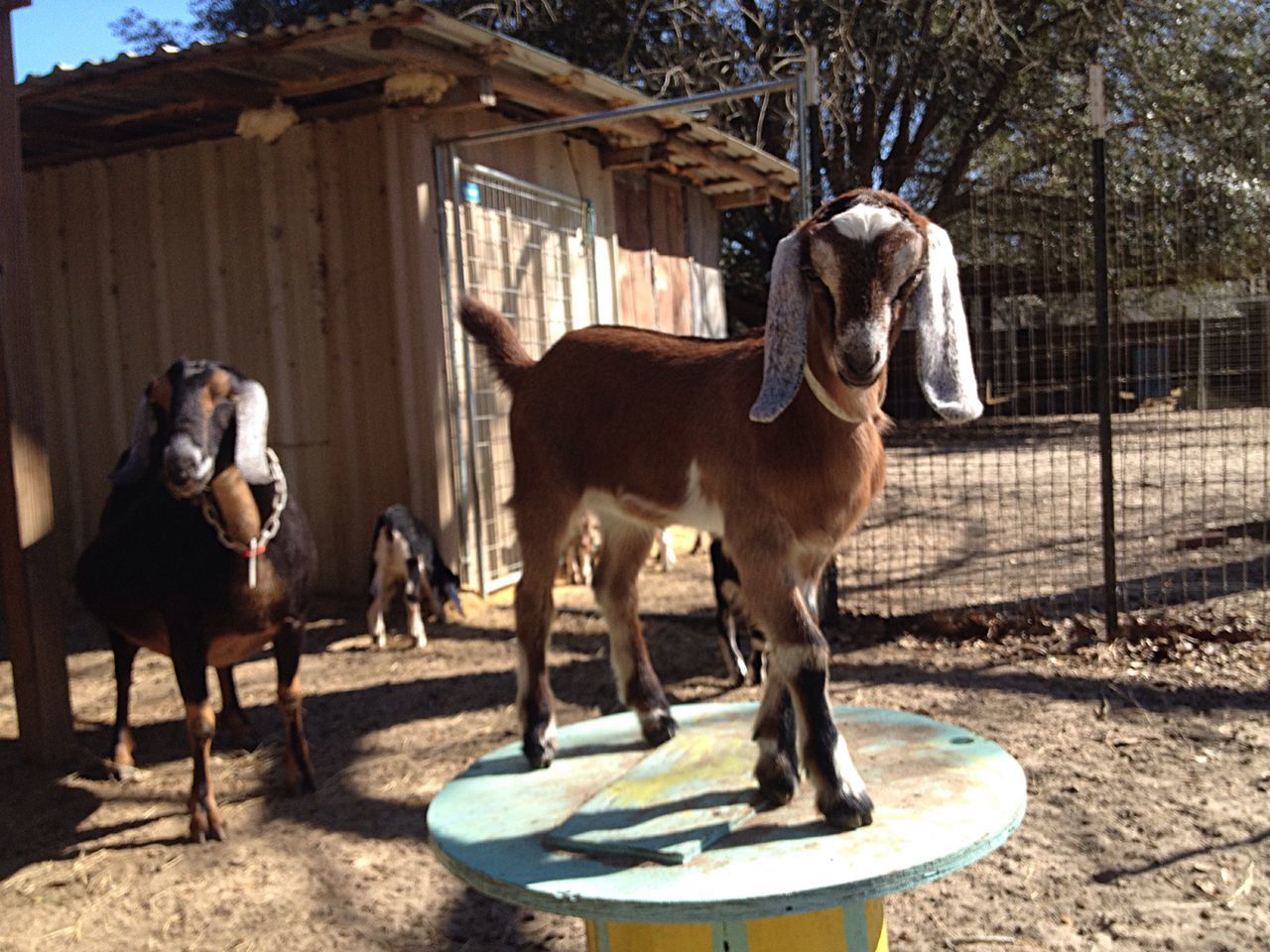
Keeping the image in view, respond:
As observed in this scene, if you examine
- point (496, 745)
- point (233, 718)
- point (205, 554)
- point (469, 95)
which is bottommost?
point (496, 745)

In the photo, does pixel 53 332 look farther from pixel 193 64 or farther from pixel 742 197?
pixel 742 197

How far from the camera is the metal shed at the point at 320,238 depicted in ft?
18.5

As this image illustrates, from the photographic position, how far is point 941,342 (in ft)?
7.11

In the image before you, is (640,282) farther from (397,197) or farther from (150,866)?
(150,866)

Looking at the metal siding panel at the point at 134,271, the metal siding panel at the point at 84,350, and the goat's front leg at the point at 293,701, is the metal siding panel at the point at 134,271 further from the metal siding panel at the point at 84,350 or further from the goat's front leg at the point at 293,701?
the goat's front leg at the point at 293,701

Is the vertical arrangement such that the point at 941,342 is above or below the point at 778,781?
above

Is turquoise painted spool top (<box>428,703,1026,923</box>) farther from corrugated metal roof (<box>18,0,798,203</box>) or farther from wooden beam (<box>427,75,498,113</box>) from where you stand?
wooden beam (<box>427,75,498,113</box>)

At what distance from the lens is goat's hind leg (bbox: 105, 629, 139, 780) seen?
4012 millimetres

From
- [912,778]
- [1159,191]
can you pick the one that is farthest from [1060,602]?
[912,778]

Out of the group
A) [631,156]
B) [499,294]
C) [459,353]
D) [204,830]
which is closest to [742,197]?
[631,156]

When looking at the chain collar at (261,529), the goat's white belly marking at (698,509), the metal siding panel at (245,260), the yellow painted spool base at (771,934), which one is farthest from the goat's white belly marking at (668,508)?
the metal siding panel at (245,260)

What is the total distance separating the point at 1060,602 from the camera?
18.7 ft

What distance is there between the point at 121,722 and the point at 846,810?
10.2ft

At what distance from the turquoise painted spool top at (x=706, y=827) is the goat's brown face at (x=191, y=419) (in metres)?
1.19
